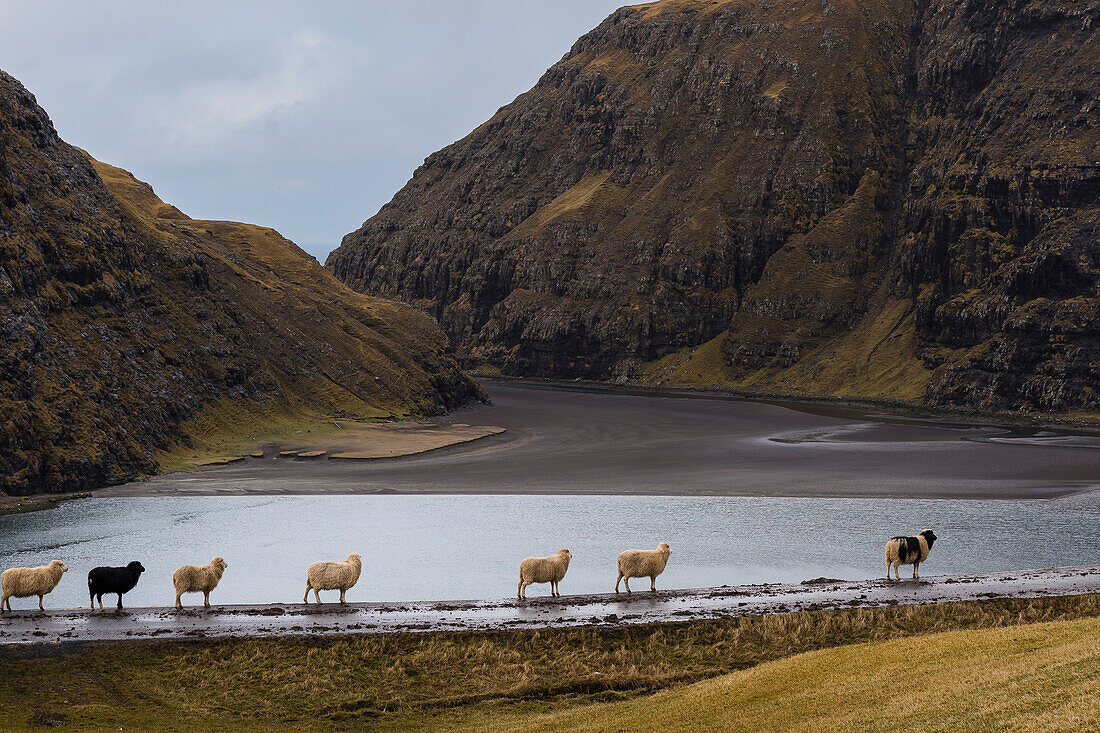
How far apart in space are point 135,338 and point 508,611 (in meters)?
80.4

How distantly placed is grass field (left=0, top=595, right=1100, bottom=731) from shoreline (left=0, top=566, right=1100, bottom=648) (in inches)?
42.5

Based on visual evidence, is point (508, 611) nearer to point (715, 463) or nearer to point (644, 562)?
point (644, 562)

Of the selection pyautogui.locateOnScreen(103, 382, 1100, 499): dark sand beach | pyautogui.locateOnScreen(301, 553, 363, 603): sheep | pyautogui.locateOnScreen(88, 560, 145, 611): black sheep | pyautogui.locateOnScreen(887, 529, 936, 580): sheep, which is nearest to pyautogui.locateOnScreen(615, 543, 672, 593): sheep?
pyautogui.locateOnScreen(887, 529, 936, 580): sheep

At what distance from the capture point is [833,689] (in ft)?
73.5

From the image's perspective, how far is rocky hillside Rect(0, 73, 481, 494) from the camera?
3157 inches

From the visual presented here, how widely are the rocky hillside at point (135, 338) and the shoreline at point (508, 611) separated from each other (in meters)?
45.9

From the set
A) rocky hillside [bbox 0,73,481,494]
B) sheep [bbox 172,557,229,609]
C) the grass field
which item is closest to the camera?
the grass field

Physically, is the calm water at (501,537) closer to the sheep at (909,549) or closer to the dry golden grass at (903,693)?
the sheep at (909,549)

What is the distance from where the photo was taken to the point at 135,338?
102 m

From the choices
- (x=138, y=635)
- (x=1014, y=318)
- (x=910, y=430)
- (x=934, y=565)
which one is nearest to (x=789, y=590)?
(x=934, y=565)

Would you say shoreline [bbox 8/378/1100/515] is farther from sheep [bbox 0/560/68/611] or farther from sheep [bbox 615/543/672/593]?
sheep [bbox 615/543/672/593]

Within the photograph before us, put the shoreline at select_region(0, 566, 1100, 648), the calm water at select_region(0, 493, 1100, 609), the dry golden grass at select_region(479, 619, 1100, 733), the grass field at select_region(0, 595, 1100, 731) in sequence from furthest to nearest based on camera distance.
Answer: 1. the calm water at select_region(0, 493, 1100, 609)
2. the shoreline at select_region(0, 566, 1100, 648)
3. the grass field at select_region(0, 595, 1100, 731)
4. the dry golden grass at select_region(479, 619, 1100, 733)

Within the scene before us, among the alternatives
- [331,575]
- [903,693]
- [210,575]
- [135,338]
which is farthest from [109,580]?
[135,338]

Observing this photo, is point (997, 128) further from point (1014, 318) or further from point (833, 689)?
point (833, 689)
